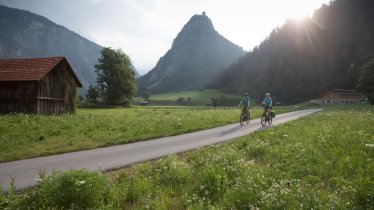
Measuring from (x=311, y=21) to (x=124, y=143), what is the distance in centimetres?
17610

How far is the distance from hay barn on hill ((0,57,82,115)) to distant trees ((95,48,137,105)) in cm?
4053

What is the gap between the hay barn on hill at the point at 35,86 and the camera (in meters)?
31.6

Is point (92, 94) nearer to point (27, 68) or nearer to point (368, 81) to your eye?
point (27, 68)

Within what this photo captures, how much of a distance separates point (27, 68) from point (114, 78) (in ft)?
146

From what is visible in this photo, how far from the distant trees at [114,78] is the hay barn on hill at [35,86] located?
40531mm

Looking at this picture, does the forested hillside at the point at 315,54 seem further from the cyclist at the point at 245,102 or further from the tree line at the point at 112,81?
the cyclist at the point at 245,102

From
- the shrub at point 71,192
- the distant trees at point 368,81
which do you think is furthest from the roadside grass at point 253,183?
the distant trees at point 368,81

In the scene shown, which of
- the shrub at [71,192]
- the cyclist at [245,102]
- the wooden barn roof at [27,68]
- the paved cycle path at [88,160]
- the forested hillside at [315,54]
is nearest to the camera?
the shrub at [71,192]

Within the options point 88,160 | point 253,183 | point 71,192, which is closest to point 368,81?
point 253,183

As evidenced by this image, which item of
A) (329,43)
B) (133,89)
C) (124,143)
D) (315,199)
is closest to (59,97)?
(124,143)

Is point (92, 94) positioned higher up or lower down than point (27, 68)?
lower down

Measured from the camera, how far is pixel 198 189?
6977 mm

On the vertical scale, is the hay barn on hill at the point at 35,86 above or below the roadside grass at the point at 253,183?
above

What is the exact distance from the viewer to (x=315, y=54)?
486ft
